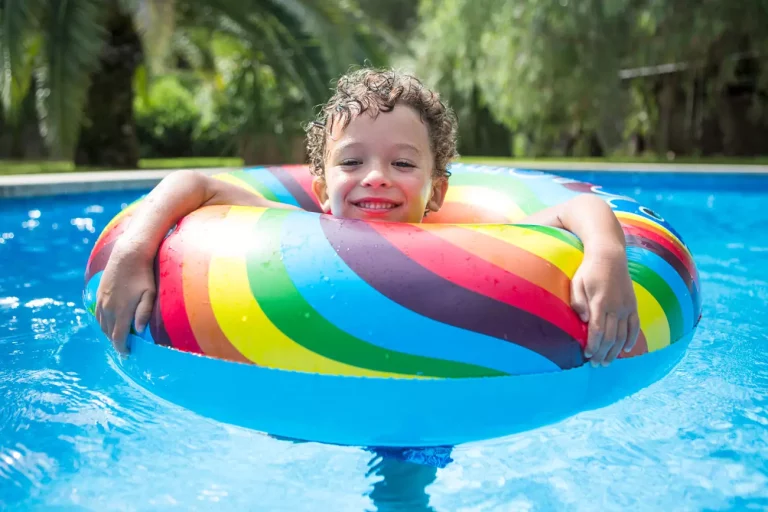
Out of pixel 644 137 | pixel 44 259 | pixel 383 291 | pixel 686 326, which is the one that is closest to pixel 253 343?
pixel 383 291

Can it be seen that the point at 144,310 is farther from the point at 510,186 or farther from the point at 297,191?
the point at 510,186

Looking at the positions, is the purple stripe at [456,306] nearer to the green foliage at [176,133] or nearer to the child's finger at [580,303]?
the child's finger at [580,303]

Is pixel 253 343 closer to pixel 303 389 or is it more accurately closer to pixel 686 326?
pixel 303 389

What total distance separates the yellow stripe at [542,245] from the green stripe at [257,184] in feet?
4.27

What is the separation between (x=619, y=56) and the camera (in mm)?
11336

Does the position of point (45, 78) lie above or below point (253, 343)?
above

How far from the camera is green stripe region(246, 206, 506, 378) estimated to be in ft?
5.02

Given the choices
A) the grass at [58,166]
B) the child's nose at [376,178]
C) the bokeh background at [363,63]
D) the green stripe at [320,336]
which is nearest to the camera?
the green stripe at [320,336]

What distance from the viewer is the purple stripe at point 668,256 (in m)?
1.93

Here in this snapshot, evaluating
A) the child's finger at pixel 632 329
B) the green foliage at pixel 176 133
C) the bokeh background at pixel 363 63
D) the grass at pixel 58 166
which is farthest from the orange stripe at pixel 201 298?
the green foliage at pixel 176 133

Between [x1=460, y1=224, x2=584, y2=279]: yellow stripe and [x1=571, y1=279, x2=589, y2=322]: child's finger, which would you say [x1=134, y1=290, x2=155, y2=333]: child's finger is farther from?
[x1=571, y1=279, x2=589, y2=322]: child's finger

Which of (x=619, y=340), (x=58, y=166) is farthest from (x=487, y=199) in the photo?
(x=58, y=166)

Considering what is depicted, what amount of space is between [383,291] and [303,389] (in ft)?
0.89

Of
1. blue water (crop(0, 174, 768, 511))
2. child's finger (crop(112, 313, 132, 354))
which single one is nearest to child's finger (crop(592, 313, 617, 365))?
blue water (crop(0, 174, 768, 511))
